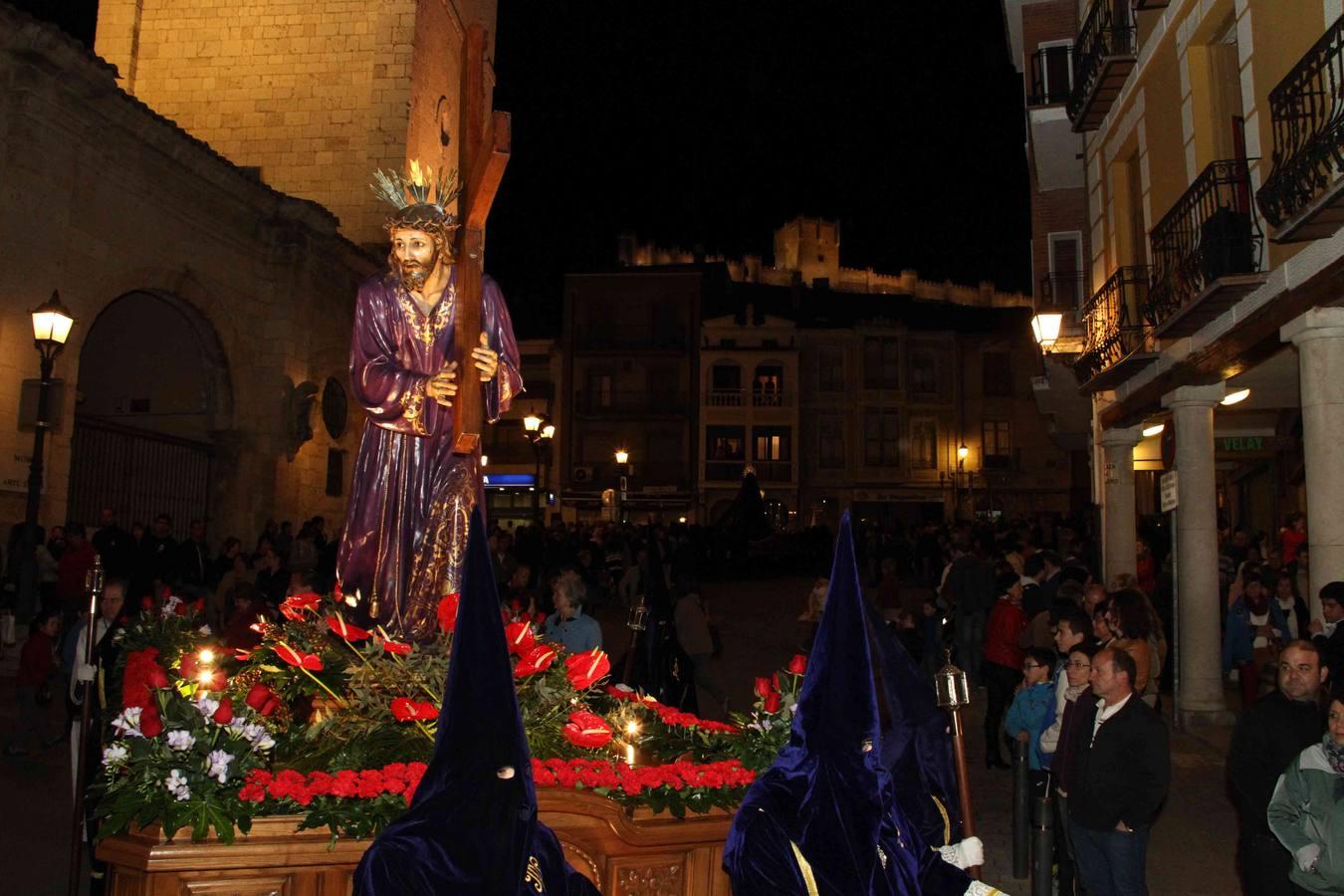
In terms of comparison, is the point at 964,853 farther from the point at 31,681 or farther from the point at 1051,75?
the point at 1051,75

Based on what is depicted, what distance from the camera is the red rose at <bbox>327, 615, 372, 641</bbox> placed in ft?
17.6

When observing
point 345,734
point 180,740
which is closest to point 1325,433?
point 345,734

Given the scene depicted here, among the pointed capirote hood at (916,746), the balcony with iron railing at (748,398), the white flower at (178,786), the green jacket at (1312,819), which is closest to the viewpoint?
the white flower at (178,786)

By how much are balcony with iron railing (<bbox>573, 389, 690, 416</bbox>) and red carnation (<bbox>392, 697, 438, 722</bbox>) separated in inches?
1791

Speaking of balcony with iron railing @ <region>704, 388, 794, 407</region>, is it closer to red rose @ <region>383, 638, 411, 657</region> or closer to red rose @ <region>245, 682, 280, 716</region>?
red rose @ <region>383, 638, 411, 657</region>

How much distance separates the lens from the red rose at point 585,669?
536 centimetres

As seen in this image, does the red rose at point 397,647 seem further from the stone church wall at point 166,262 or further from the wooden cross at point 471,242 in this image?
the stone church wall at point 166,262

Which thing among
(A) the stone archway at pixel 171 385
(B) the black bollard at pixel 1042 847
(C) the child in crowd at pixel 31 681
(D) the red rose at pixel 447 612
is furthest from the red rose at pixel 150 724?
(A) the stone archway at pixel 171 385

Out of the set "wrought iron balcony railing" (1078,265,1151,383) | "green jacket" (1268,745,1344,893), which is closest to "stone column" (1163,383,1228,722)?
"wrought iron balcony railing" (1078,265,1151,383)

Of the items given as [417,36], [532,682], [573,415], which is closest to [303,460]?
[417,36]

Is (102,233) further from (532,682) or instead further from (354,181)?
(532,682)

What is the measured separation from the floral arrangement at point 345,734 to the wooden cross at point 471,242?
3.06ft

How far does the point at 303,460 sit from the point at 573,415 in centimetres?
2966

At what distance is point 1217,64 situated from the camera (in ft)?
42.7
